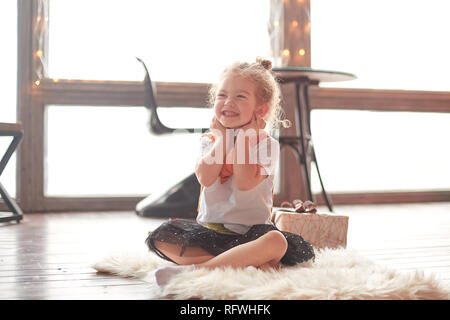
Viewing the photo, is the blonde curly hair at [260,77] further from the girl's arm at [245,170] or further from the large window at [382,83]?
the large window at [382,83]

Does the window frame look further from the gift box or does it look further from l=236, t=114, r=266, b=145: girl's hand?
l=236, t=114, r=266, b=145: girl's hand

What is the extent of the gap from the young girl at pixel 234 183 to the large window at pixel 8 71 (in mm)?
1890

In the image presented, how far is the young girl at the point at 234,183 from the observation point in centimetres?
150

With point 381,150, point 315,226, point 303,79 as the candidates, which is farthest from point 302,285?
point 381,150

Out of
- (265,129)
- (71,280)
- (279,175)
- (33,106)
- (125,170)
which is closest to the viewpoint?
(71,280)

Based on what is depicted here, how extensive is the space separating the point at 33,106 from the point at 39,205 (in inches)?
22.0

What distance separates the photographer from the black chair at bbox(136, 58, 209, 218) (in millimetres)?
2967

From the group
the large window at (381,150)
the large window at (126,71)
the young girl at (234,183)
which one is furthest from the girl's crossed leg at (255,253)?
the large window at (381,150)

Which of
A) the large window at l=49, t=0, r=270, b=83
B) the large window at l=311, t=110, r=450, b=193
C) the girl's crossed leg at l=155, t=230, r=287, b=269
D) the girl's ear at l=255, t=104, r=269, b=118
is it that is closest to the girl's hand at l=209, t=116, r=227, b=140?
the girl's ear at l=255, t=104, r=269, b=118

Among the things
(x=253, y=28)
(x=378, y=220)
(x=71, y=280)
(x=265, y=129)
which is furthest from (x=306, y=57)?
(x=71, y=280)

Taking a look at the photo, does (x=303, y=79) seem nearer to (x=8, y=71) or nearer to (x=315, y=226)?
(x=315, y=226)

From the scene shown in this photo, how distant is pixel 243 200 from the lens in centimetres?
154
